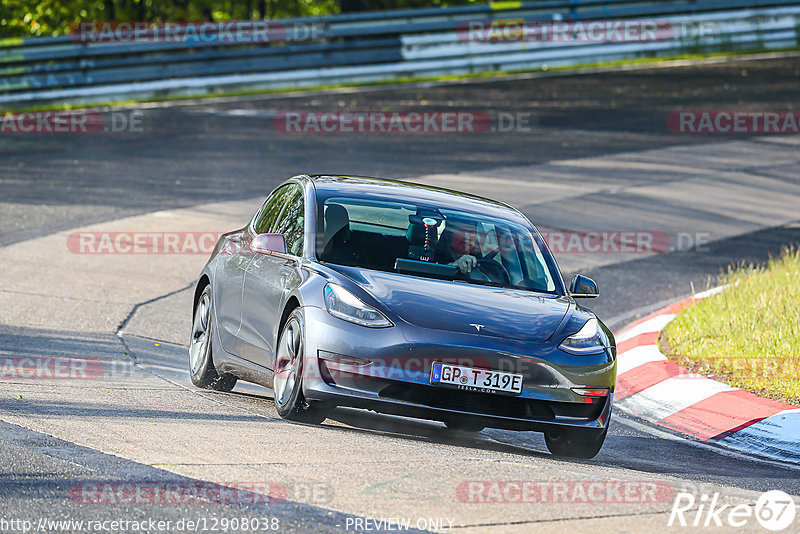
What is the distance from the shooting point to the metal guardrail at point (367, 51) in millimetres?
22831

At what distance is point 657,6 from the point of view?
96.6 ft

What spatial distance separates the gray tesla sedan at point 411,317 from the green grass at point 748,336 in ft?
5.57

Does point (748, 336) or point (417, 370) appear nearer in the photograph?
point (417, 370)

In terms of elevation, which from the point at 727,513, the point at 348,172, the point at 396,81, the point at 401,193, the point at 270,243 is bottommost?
the point at 348,172

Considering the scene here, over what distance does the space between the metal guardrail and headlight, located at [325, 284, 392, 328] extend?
16.7 meters

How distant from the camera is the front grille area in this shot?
263 inches

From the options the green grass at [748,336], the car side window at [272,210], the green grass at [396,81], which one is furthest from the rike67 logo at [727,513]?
the green grass at [396,81]

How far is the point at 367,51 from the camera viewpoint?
86.2 ft

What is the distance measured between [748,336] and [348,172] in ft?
28.0

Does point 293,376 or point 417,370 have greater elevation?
point 417,370

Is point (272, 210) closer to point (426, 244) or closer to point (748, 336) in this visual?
point (426, 244)

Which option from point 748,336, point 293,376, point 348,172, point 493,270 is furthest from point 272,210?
point 348,172

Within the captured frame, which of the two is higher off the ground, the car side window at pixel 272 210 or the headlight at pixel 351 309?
the car side window at pixel 272 210

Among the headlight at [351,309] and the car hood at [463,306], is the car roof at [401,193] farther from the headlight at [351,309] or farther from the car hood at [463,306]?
the headlight at [351,309]
